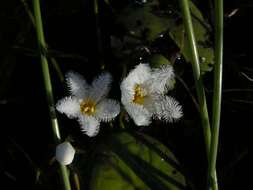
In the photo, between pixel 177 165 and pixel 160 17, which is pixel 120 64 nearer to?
pixel 160 17

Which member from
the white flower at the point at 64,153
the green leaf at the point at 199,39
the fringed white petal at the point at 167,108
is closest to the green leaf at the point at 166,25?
the green leaf at the point at 199,39

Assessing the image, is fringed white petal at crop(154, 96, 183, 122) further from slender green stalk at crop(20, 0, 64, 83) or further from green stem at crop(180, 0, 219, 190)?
slender green stalk at crop(20, 0, 64, 83)

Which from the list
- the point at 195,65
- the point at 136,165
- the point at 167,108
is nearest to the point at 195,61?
the point at 195,65

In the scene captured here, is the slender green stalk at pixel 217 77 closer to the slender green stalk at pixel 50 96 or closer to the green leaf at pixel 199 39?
the green leaf at pixel 199 39

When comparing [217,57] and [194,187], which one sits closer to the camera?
[217,57]

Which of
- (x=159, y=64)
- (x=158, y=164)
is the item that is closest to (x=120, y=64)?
(x=159, y=64)
